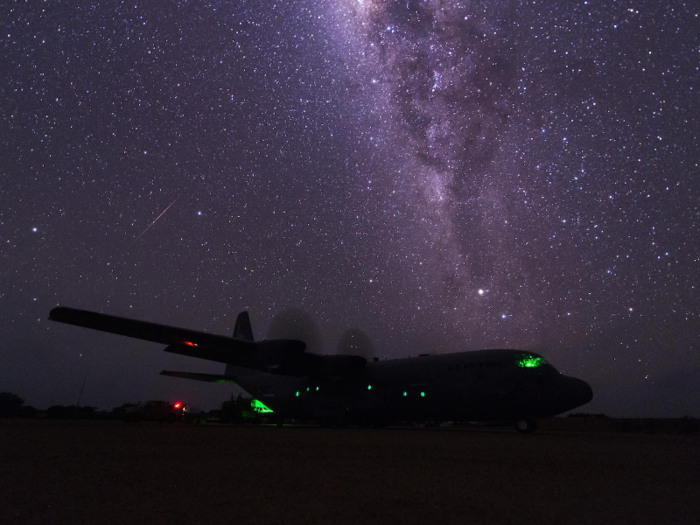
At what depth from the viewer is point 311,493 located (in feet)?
17.1

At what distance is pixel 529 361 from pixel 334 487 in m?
15.1

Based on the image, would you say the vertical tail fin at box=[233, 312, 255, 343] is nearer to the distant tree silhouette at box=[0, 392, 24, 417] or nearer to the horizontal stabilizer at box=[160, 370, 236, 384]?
the horizontal stabilizer at box=[160, 370, 236, 384]

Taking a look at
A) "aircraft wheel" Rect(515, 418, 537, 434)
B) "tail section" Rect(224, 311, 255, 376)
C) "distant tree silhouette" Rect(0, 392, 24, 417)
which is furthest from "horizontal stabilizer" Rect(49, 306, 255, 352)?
"distant tree silhouette" Rect(0, 392, 24, 417)

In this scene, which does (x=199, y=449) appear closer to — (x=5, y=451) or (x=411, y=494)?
(x=5, y=451)

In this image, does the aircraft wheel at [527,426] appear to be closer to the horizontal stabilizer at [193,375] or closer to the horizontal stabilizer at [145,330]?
the horizontal stabilizer at [145,330]

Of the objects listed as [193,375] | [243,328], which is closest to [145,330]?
[193,375]

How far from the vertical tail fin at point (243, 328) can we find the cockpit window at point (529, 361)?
2091cm

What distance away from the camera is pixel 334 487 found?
559 centimetres

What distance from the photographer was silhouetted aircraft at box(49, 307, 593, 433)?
1820cm

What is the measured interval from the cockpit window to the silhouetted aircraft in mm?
36

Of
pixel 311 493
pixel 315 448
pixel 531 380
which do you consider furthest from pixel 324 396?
pixel 311 493

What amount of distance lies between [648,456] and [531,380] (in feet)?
27.3

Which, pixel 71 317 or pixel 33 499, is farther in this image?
pixel 71 317

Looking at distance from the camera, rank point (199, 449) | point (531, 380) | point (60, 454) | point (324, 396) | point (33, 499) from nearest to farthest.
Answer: point (33, 499), point (60, 454), point (199, 449), point (531, 380), point (324, 396)
